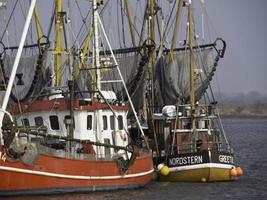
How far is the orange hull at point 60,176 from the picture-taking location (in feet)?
104

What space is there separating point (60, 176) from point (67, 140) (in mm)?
1623

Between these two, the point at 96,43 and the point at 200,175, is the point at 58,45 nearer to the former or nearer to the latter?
the point at 96,43

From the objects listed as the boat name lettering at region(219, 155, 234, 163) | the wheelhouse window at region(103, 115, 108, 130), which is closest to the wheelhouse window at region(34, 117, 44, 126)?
the wheelhouse window at region(103, 115, 108, 130)

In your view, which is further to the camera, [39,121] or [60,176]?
[39,121]

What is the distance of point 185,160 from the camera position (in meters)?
41.2

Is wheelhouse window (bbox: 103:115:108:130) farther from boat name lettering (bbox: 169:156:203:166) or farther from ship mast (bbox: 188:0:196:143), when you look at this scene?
ship mast (bbox: 188:0:196:143)

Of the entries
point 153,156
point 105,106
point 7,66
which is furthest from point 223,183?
point 7,66

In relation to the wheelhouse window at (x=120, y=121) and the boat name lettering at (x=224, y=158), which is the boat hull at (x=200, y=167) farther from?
the wheelhouse window at (x=120, y=121)

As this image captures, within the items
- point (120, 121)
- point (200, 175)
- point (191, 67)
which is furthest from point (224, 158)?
point (120, 121)

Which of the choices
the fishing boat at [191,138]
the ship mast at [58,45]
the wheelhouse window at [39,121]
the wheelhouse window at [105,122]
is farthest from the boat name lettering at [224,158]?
the wheelhouse window at [39,121]

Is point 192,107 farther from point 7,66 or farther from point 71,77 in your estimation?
point 7,66

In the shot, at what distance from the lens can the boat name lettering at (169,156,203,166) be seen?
40875 millimetres

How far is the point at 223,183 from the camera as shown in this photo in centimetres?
4197

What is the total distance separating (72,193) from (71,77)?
7488mm
